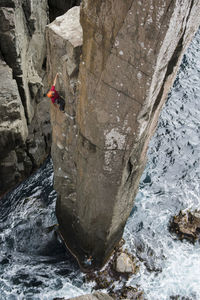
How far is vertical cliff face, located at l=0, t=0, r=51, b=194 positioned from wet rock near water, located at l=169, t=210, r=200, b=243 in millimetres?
A: 4365

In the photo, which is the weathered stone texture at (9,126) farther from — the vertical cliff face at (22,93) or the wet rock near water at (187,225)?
the wet rock near water at (187,225)

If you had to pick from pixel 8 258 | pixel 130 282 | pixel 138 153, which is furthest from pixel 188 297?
pixel 8 258

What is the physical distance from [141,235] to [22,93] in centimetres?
519

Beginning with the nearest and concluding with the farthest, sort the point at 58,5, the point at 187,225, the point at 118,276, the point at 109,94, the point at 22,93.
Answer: the point at 109,94, the point at 118,276, the point at 187,225, the point at 22,93, the point at 58,5

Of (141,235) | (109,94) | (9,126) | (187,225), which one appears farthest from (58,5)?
(187,225)

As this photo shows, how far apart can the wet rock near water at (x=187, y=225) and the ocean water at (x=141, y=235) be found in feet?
0.53

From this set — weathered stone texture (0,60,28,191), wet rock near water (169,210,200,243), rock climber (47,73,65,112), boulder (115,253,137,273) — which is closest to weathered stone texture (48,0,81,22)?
weathered stone texture (0,60,28,191)

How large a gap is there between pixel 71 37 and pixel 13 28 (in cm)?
393

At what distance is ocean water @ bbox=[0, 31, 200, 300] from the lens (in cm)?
552

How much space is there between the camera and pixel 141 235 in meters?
6.42

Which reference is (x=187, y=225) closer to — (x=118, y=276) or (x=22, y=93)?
(x=118, y=276)

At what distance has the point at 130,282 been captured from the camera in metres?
5.55

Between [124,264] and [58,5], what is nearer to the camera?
[124,264]

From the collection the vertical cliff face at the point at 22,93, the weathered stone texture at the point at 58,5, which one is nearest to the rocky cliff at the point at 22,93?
the vertical cliff face at the point at 22,93
